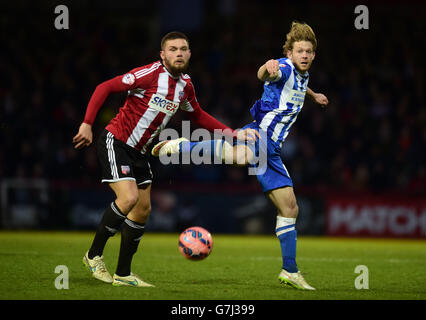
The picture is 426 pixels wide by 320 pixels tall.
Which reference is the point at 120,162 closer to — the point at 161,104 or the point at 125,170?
the point at 125,170

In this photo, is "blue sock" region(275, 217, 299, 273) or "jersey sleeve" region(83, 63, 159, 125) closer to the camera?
"jersey sleeve" region(83, 63, 159, 125)

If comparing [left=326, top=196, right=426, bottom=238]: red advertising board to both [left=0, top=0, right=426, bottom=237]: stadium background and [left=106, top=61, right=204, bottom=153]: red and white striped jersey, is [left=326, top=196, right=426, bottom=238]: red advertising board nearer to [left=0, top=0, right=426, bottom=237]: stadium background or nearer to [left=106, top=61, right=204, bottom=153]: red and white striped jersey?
[left=0, top=0, right=426, bottom=237]: stadium background

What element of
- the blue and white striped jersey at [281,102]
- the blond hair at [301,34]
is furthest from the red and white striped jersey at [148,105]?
the blond hair at [301,34]

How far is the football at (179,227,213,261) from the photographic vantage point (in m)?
5.98

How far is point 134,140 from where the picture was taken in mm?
5980

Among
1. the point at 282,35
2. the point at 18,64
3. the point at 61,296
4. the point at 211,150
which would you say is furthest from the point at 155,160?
the point at 61,296

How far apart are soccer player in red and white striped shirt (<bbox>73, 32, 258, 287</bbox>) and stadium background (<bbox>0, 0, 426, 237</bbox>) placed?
794cm

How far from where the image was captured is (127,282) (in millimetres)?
5820

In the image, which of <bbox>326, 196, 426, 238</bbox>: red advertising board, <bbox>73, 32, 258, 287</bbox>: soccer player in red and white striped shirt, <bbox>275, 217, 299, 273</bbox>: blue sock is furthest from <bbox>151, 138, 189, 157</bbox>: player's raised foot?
<bbox>326, 196, 426, 238</bbox>: red advertising board

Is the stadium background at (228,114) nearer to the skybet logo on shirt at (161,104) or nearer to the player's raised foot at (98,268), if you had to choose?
the player's raised foot at (98,268)

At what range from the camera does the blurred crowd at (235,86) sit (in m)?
14.7

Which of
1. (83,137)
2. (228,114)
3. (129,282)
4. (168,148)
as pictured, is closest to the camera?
(83,137)

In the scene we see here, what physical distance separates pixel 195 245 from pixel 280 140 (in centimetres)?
127

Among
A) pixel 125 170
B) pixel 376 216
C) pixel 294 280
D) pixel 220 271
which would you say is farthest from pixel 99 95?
pixel 376 216
